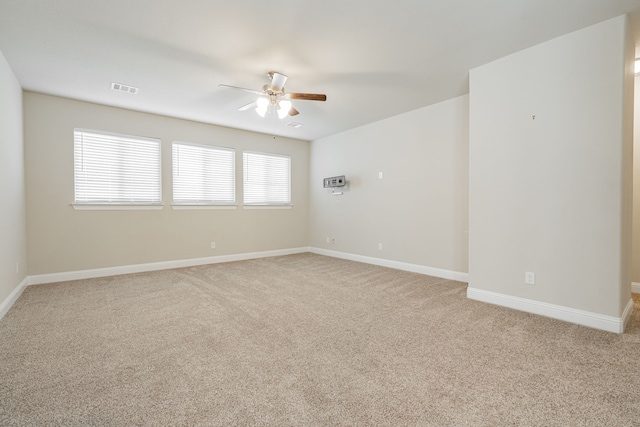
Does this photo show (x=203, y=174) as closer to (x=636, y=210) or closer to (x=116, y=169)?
(x=116, y=169)

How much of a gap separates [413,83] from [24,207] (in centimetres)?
554

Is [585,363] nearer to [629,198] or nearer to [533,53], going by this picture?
[629,198]

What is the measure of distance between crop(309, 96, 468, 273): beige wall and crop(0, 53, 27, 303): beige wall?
4946 mm

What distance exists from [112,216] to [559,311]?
6.03 meters

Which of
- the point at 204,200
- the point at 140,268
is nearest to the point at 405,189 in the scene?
the point at 204,200

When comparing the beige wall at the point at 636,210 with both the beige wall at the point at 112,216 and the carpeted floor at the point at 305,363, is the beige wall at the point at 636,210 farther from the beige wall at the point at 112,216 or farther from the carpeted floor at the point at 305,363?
the beige wall at the point at 112,216

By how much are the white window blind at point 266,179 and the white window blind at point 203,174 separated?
317 millimetres

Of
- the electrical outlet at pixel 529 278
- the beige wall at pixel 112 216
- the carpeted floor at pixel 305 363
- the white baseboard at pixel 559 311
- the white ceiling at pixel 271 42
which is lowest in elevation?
the carpeted floor at pixel 305 363

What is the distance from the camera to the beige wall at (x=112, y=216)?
4.05m

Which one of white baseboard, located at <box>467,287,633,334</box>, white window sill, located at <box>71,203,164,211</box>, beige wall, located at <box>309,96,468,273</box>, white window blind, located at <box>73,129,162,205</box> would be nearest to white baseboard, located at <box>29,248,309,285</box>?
white window sill, located at <box>71,203,164,211</box>

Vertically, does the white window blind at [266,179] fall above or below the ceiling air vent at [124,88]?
below

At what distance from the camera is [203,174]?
5.50 meters

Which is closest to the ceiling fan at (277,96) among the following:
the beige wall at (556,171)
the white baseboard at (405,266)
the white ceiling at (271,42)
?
the white ceiling at (271,42)

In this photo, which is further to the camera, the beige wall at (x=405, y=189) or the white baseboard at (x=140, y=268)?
the beige wall at (x=405, y=189)
